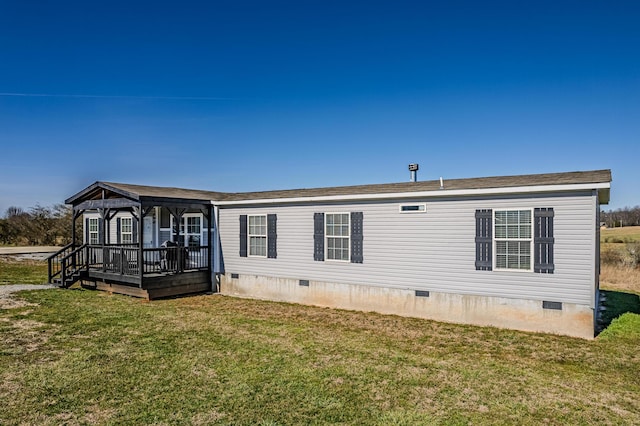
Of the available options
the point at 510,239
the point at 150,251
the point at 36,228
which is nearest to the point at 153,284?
the point at 150,251

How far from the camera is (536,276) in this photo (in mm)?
7539

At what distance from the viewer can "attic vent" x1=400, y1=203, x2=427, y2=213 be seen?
29.2ft

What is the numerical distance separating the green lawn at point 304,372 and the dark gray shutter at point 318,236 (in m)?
2.16

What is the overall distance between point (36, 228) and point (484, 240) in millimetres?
34089

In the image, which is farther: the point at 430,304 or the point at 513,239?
the point at 430,304

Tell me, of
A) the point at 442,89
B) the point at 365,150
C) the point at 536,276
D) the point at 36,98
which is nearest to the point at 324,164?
the point at 365,150

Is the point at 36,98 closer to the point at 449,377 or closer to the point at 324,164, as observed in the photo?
the point at 324,164

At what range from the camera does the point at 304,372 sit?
206 inches

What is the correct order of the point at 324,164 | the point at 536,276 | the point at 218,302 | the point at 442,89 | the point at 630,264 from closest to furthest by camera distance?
the point at 536,276, the point at 218,302, the point at 442,89, the point at 630,264, the point at 324,164

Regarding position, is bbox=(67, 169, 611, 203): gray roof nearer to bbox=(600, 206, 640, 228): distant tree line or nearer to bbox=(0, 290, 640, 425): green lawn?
bbox=(0, 290, 640, 425): green lawn

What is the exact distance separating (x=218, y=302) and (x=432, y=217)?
251 inches

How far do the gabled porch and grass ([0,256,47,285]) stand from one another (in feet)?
7.67

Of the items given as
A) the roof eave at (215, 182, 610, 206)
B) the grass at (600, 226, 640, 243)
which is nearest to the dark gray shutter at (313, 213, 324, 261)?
the roof eave at (215, 182, 610, 206)

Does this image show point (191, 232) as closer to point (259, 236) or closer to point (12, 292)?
point (259, 236)
